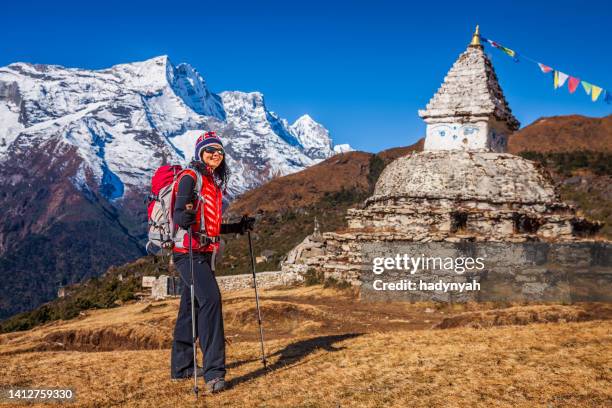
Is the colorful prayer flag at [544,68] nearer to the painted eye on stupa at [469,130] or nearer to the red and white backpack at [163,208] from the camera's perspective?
the painted eye on stupa at [469,130]

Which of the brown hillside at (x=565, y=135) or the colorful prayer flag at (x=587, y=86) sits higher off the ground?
the brown hillside at (x=565, y=135)

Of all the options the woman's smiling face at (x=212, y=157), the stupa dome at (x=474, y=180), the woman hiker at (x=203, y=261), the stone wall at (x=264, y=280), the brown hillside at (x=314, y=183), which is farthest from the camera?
the brown hillside at (x=314, y=183)

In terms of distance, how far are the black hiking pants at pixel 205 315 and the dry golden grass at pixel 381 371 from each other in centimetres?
39

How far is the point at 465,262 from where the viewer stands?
15977 millimetres

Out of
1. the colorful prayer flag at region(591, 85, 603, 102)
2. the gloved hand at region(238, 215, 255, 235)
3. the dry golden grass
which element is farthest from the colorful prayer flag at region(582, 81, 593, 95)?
the gloved hand at region(238, 215, 255, 235)

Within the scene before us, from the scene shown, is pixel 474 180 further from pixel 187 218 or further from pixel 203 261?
pixel 187 218

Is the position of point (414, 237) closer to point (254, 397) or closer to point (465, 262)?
point (465, 262)

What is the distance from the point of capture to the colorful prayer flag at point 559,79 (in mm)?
20266

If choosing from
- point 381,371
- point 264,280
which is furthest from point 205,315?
point 264,280

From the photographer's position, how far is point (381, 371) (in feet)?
23.8

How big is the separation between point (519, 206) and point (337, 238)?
18.3ft

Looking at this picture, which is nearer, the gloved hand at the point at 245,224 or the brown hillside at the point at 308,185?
the gloved hand at the point at 245,224

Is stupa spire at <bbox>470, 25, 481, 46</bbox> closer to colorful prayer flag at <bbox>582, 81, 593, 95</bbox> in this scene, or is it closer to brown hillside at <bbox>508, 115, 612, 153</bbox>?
colorful prayer flag at <bbox>582, 81, 593, 95</bbox>

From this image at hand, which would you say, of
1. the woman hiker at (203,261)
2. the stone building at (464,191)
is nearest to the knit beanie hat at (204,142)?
the woman hiker at (203,261)
